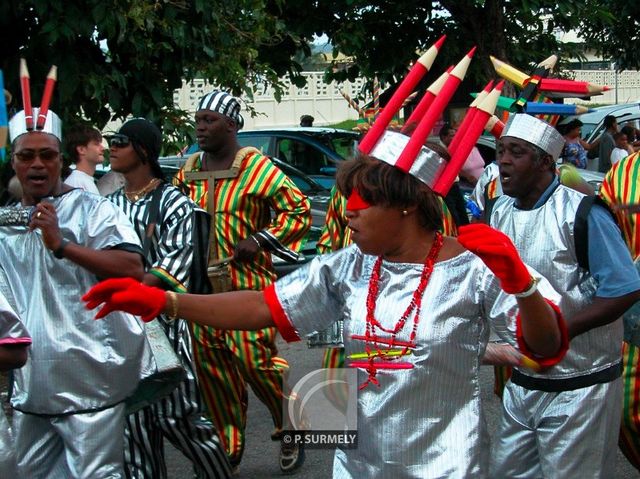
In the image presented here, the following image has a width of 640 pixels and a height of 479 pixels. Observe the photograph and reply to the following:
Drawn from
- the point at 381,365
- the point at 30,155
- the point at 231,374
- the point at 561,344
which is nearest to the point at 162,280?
the point at 30,155

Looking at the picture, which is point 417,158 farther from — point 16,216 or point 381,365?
point 16,216

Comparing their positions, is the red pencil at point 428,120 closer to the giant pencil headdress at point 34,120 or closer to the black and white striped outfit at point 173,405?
the giant pencil headdress at point 34,120

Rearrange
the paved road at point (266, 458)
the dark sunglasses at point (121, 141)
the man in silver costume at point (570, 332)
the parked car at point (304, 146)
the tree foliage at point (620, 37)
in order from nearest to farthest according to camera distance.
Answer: the man in silver costume at point (570, 332), the dark sunglasses at point (121, 141), the paved road at point (266, 458), the parked car at point (304, 146), the tree foliage at point (620, 37)

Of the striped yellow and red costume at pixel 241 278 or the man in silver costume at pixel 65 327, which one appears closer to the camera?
the man in silver costume at pixel 65 327

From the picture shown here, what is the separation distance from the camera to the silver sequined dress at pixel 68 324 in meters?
4.21

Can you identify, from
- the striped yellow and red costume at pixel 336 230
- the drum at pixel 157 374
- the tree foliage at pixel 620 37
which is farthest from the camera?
the tree foliage at pixel 620 37

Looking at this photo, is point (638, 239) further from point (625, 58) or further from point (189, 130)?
point (625, 58)

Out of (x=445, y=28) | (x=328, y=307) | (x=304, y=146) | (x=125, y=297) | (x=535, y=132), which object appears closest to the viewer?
(x=125, y=297)

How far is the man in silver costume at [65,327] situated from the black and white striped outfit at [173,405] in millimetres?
680

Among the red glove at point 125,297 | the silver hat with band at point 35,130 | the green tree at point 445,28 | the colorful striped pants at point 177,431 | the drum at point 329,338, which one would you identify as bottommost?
the colorful striped pants at point 177,431

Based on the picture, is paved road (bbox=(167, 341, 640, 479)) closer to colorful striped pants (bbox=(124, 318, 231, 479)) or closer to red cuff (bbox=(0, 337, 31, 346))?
colorful striped pants (bbox=(124, 318, 231, 479))

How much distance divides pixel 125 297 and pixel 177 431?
2282mm

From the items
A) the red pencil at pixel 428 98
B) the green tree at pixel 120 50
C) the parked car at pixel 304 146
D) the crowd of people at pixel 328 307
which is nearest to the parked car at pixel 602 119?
the parked car at pixel 304 146

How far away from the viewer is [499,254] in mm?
2789
